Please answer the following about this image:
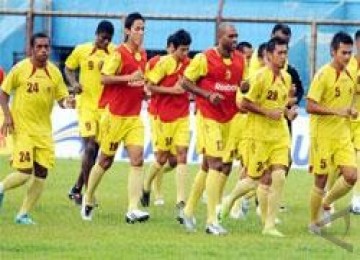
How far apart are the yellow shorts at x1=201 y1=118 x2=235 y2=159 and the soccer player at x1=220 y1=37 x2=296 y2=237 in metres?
0.29

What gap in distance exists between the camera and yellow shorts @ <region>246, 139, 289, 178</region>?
16031 millimetres

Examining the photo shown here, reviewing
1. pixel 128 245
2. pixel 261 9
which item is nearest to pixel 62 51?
pixel 261 9

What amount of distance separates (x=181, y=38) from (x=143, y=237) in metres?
3.84

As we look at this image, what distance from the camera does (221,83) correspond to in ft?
54.1

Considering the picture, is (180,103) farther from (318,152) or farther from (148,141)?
(148,141)

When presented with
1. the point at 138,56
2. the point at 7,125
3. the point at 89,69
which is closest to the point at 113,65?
the point at 138,56

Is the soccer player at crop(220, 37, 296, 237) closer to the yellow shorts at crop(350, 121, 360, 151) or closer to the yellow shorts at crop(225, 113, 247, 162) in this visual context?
the yellow shorts at crop(225, 113, 247, 162)

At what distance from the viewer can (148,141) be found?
27.1m

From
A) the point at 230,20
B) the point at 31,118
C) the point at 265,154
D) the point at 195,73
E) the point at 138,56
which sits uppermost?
the point at 230,20

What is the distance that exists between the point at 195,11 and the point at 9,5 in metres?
5.22

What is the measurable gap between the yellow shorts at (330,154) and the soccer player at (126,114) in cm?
229

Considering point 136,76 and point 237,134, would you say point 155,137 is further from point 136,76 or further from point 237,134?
point 237,134

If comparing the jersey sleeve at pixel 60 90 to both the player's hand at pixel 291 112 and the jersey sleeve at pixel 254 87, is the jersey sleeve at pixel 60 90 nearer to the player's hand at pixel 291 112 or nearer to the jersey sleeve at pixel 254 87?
the jersey sleeve at pixel 254 87

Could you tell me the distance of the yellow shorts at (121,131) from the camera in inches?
690
